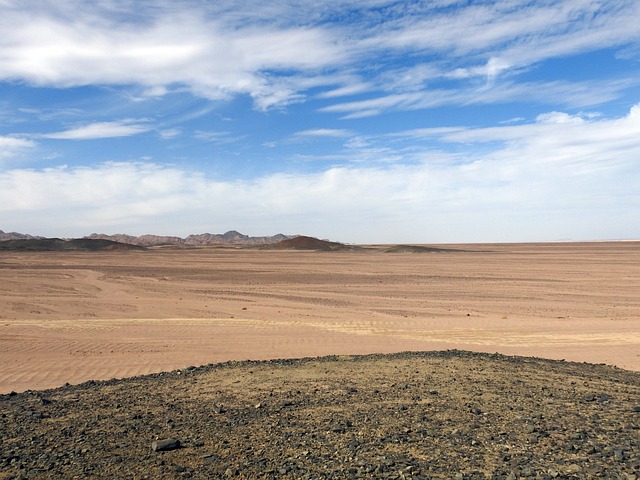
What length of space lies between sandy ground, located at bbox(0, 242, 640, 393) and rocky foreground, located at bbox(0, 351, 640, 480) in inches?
120

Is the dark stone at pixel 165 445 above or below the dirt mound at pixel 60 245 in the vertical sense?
below

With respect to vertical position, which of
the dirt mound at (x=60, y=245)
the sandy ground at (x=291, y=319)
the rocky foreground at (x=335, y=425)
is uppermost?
the dirt mound at (x=60, y=245)

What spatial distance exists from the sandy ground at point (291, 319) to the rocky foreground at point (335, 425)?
3.05 metres

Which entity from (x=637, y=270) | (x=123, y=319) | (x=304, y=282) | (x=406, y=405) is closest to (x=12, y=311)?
(x=123, y=319)

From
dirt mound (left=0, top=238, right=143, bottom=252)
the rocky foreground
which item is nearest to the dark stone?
the rocky foreground

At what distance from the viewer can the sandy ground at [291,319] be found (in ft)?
41.0

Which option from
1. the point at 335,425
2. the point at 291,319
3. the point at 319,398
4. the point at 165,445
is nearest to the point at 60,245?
the point at 291,319

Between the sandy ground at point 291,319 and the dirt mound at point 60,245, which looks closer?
the sandy ground at point 291,319

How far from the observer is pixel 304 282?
35.2 meters

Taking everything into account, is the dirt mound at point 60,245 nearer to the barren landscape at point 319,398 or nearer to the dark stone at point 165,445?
the barren landscape at point 319,398

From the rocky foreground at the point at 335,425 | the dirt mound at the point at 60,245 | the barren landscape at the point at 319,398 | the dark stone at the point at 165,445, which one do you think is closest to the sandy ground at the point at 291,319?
Answer: the barren landscape at the point at 319,398

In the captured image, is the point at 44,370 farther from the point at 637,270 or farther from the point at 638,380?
the point at 637,270

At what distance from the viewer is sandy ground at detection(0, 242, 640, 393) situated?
12.5 m

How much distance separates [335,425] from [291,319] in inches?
522
